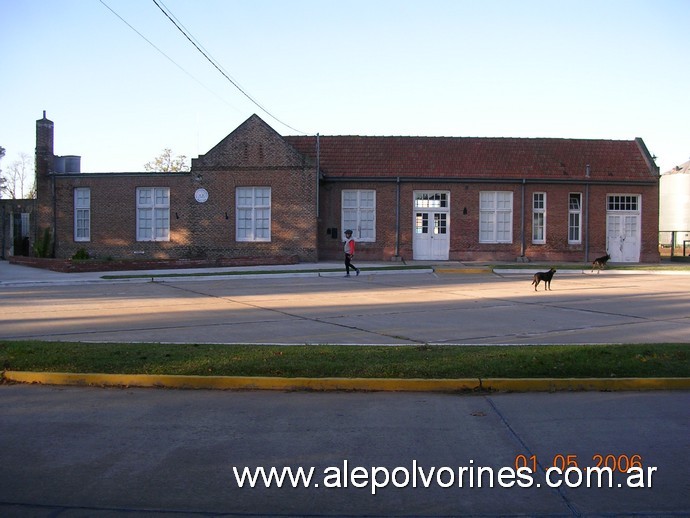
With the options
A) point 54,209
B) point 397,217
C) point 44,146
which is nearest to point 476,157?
point 397,217

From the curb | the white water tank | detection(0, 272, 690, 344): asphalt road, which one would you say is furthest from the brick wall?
the white water tank

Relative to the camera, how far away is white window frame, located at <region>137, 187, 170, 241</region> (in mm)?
33500

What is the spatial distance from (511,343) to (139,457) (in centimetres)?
715

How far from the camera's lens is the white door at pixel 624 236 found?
3394 centimetres

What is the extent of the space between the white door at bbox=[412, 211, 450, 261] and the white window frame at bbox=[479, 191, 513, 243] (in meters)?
1.78

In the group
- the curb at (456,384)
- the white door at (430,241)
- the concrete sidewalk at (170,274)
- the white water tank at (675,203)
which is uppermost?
the white water tank at (675,203)

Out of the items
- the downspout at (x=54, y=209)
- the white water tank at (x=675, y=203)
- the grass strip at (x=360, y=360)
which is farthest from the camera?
the white water tank at (x=675, y=203)

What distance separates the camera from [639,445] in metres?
6.30

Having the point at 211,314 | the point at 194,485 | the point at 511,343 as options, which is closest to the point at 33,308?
the point at 211,314

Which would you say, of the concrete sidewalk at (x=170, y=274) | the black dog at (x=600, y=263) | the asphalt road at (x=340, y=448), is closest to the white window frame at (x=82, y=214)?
the concrete sidewalk at (x=170, y=274)

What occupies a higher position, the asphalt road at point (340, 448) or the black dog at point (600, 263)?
the black dog at point (600, 263)

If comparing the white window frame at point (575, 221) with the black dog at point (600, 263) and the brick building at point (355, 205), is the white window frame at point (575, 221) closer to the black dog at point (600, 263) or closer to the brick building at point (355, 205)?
the brick building at point (355, 205)

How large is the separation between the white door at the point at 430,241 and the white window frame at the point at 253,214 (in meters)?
7.20

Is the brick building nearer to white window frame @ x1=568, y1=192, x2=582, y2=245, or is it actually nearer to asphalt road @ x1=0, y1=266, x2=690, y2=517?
white window frame @ x1=568, y1=192, x2=582, y2=245
